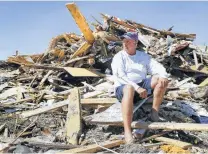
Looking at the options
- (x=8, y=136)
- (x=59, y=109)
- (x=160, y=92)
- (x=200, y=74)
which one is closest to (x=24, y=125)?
(x=8, y=136)

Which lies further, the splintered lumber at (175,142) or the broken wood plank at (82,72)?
the broken wood plank at (82,72)

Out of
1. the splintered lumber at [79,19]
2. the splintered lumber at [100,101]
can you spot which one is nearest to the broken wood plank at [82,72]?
the splintered lumber at [79,19]

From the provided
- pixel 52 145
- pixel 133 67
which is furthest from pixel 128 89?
pixel 52 145

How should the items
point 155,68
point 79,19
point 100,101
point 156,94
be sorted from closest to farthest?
point 156,94 → point 155,68 → point 100,101 → point 79,19

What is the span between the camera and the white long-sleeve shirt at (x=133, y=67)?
637 cm

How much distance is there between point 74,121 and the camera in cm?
662

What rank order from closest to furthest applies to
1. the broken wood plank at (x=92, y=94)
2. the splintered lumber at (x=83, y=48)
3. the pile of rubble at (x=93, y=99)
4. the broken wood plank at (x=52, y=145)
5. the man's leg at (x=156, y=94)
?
the broken wood plank at (x=52, y=145) < the pile of rubble at (x=93, y=99) < the man's leg at (x=156, y=94) < the broken wood plank at (x=92, y=94) < the splintered lumber at (x=83, y=48)

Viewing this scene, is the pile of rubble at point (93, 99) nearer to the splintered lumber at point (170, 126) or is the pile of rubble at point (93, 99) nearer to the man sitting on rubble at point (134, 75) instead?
the splintered lumber at point (170, 126)

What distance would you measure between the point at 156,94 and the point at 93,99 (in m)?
1.89

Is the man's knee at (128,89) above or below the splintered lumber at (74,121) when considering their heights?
above

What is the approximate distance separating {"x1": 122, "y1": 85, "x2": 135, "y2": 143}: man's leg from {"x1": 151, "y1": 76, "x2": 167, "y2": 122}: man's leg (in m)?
0.54

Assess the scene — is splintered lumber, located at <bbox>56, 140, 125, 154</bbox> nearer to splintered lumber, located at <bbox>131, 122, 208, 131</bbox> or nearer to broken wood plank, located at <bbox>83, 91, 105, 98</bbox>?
splintered lumber, located at <bbox>131, 122, 208, 131</bbox>

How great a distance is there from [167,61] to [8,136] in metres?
5.42

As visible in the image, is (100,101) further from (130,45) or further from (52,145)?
(52,145)
